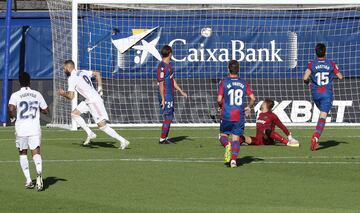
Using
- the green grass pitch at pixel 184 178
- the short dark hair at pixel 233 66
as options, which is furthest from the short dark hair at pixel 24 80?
the short dark hair at pixel 233 66

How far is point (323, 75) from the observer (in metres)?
21.5

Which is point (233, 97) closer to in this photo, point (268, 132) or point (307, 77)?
point (307, 77)

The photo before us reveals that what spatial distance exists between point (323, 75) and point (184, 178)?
19.3 feet

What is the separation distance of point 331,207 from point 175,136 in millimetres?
12865

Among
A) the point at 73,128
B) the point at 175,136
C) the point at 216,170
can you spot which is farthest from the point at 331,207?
the point at 73,128

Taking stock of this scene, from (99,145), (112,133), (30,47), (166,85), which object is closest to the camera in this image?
(112,133)

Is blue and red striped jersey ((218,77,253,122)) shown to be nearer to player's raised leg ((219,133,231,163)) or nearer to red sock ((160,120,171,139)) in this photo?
player's raised leg ((219,133,231,163))

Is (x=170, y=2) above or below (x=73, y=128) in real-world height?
above

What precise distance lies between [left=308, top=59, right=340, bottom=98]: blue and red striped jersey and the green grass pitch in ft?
3.86

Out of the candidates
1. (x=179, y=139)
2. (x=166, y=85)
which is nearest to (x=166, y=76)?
(x=166, y=85)

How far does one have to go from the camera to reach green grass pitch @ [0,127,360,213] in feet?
44.5

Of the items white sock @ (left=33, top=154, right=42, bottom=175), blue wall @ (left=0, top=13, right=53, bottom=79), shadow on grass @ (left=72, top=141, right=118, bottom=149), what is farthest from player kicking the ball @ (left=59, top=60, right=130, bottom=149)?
blue wall @ (left=0, top=13, right=53, bottom=79)

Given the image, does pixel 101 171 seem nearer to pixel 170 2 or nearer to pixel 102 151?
pixel 102 151

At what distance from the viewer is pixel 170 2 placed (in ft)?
97.6
